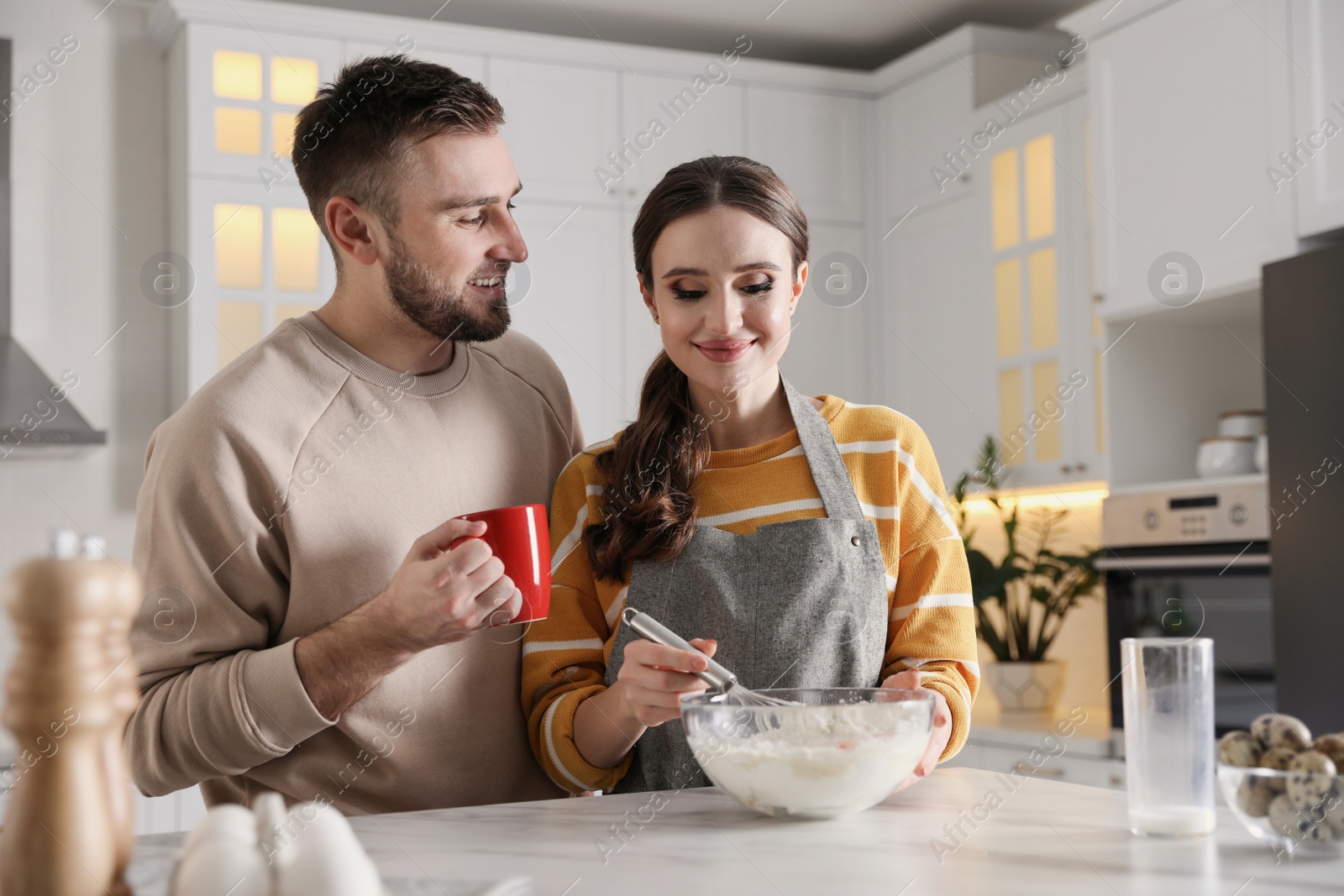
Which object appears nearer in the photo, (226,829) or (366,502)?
(226,829)

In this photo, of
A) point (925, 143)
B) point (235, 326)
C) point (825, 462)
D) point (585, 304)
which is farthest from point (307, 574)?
point (925, 143)

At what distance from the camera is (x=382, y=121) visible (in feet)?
4.32

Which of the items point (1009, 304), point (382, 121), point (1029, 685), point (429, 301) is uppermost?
point (1009, 304)

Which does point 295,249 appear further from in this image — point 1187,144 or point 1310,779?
point 1310,779

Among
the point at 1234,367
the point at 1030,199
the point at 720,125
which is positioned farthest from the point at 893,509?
the point at 720,125

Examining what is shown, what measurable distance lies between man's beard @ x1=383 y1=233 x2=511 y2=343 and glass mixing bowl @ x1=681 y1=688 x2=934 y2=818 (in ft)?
1.89

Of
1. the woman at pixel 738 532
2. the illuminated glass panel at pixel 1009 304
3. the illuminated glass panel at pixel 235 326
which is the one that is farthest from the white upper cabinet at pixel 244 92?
the woman at pixel 738 532

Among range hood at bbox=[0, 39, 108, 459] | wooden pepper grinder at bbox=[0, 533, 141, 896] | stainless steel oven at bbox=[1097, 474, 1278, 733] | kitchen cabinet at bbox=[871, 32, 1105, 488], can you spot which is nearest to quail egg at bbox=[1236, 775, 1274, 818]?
wooden pepper grinder at bbox=[0, 533, 141, 896]

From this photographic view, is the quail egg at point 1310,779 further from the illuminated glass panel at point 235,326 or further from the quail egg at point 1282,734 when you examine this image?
the illuminated glass panel at point 235,326

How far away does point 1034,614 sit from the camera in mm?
3740

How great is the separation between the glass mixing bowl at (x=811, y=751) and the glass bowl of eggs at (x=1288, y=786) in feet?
0.70

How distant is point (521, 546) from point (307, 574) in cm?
27

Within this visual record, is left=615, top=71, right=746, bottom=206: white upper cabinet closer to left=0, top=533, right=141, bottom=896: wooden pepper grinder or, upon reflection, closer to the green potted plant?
the green potted plant

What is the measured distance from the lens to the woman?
1.20 m
